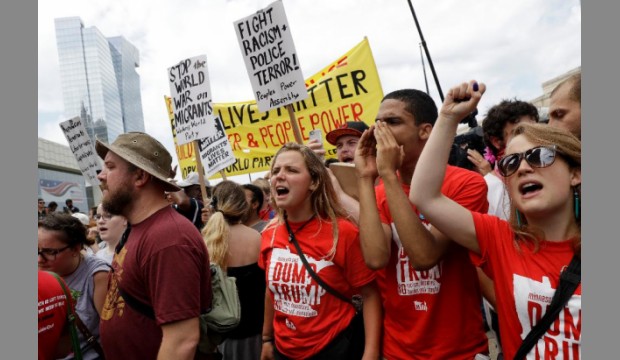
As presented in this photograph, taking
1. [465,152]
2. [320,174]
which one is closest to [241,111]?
[465,152]

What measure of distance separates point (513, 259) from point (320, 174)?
1.32m

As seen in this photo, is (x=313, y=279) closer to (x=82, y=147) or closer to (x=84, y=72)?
(x=82, y=147)

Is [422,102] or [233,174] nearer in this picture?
[422,102]

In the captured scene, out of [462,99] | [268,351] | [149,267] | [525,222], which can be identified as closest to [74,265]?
[149,267]

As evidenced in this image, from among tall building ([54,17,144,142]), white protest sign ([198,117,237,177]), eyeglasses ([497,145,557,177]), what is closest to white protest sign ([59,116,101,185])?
white protest sign ([198,117,237,177])

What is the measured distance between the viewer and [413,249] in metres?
2.06

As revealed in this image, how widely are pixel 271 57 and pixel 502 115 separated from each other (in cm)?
230

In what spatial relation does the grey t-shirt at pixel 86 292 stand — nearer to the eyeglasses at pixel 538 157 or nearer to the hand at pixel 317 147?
the hand at pixel 317 147

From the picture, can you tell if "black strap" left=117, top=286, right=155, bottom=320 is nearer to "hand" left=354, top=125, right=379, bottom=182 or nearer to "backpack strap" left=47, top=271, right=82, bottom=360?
"backpack strap" left=47, top=271, right=82, bottom=360

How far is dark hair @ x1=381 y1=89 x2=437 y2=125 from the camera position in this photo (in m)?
2.41

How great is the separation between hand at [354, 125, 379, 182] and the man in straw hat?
3.06 ft

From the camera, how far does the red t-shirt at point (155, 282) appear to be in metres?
2.09

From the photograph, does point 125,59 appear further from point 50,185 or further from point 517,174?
point 517,174

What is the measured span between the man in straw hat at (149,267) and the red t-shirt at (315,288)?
0.45 m
